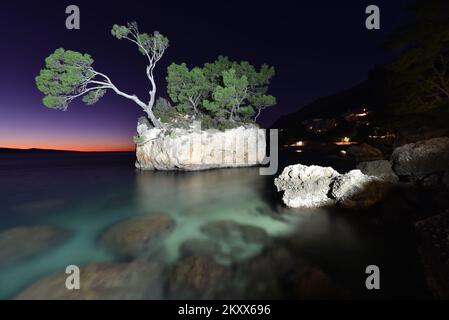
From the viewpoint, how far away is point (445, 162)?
6.97m

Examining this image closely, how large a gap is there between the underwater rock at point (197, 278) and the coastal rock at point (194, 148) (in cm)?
1354

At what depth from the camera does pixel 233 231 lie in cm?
561

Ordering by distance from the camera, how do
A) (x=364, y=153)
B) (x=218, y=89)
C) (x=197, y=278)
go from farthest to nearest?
(x=364, y=153), (x=218, y=89), (x=197, y=278)

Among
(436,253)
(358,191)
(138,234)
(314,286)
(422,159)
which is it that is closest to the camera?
(436,253)

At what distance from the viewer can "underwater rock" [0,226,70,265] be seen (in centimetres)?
459

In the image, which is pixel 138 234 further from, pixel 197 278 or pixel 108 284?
pixel 197 278

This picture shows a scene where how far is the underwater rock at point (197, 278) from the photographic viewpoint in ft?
10.5

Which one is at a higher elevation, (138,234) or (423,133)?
(423,133)

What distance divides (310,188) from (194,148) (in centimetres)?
1186

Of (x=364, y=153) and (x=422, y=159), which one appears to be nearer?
(x=422, y=159)

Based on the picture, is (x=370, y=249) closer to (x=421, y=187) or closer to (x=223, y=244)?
(x=223, y=244)

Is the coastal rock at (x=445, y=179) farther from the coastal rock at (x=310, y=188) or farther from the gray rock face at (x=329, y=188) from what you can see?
the coastal rock at (x=310, y=188)

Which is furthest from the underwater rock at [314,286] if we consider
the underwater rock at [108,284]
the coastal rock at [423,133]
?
the coastal rock at [423,133]

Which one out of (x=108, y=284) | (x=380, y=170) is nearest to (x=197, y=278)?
(x=108, y=284)
